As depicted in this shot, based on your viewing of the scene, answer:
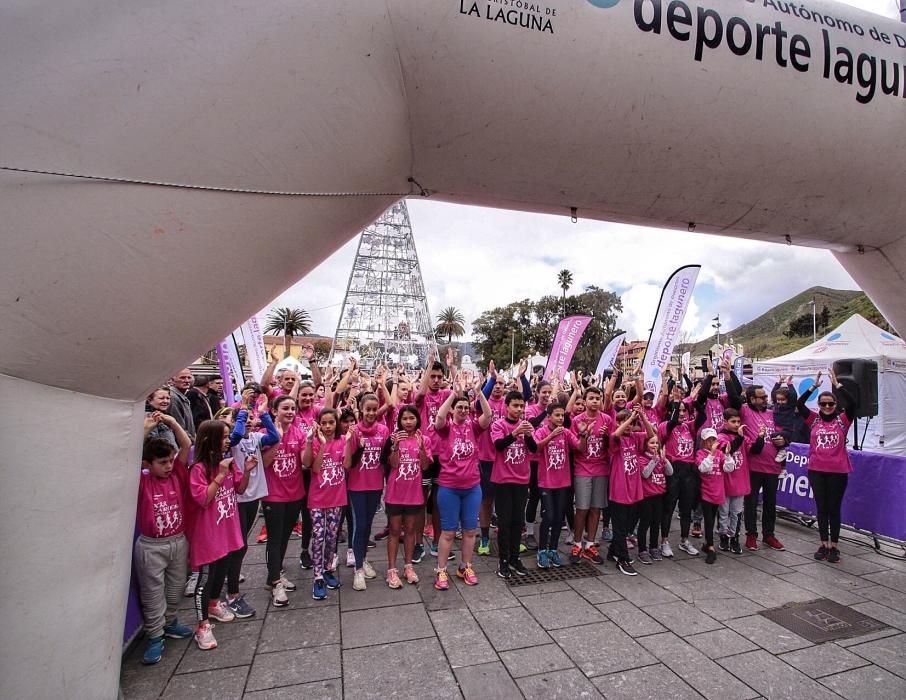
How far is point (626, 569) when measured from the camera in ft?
16.3

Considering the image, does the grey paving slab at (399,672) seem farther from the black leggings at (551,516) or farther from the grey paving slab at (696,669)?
the black leggings at (551,516)

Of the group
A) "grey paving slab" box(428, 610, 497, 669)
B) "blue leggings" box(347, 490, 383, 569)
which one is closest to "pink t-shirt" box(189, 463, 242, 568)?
"blue leggings" box(347, 490, 383, 569)

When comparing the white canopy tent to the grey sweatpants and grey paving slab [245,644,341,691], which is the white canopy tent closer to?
grey paving slab [245,644,341,691]

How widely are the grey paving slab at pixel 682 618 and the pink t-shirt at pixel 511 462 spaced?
154 centimetres

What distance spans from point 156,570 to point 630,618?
3.59 m

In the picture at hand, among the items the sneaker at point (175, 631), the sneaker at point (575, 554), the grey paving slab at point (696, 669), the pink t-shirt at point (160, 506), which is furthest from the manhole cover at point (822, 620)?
the pink t-shirt at point (160, 506)

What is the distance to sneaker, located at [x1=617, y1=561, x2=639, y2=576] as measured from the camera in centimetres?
494

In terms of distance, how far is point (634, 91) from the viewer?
84.4 inches

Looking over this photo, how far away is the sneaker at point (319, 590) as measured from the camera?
14.2 ft

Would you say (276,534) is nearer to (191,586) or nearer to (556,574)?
(191,586)

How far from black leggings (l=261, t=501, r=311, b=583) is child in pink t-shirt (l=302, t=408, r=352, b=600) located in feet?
0.77

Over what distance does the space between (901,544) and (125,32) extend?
319 inches

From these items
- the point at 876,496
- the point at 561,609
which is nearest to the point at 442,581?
the point at 561,609

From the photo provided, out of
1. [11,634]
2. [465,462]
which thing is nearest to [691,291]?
[465,462]
